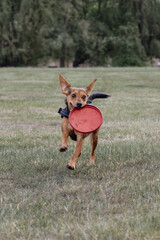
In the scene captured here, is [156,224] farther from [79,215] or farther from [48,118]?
[48,118]

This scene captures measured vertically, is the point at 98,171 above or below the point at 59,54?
above

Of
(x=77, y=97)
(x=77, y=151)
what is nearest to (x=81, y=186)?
(x=77, y=151)

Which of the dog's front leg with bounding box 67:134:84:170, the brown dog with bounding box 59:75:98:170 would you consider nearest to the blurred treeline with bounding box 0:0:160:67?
the brown dog with bounding box 59:75:98:170

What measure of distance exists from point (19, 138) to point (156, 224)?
3.86 meters

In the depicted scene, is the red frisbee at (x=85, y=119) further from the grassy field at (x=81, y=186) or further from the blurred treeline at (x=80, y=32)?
the blurred treeline at (x=80, y=32)

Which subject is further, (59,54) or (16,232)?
(59,54)

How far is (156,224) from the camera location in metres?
2.90

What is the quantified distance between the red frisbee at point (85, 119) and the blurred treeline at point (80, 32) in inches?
1279

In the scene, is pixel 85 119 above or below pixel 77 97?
below

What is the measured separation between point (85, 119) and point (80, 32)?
37.9 meters

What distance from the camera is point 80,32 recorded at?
135ft

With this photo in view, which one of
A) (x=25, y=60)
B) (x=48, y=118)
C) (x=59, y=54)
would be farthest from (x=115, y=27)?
(x=48, y=118)

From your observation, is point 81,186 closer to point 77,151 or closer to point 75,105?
point 77,151

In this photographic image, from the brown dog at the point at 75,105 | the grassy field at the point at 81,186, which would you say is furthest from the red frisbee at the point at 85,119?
the grassy field at the point at 81,186
